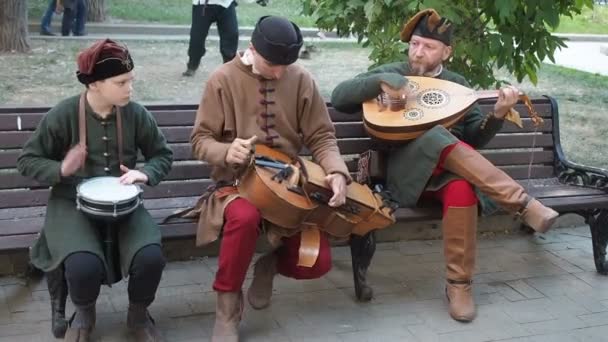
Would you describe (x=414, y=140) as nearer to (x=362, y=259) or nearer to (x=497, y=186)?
(x=497, y=186)

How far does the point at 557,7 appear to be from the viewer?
511cm

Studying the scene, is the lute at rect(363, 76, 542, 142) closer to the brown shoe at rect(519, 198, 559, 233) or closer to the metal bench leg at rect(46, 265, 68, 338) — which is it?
the brown shoe at rect(519, 198, 559, 233)

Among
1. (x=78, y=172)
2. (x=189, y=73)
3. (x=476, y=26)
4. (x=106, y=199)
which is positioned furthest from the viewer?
(x=189, y=73)

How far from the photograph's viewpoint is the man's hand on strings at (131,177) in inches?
135

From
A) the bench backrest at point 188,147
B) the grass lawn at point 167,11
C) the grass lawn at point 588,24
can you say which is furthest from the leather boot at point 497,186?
the grass lawn at point 588,24

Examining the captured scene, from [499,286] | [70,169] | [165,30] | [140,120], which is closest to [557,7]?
[499,286]

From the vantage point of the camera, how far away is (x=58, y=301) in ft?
11.7

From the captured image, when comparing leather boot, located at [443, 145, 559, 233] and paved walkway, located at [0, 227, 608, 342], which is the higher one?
leather boot, located at [443, 145, 559, 233]

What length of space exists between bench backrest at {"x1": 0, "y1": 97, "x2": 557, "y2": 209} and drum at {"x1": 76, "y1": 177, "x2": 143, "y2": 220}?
0.73 m

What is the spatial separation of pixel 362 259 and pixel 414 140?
2.15 ft

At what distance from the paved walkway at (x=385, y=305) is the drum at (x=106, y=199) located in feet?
2.16

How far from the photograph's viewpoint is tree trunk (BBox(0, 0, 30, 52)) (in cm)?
980

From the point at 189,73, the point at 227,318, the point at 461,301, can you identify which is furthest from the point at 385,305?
the point at 189,73

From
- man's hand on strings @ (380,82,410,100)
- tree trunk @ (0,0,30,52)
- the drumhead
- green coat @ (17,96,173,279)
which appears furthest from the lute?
Result: tree trunk @ (0,0,30,52)
